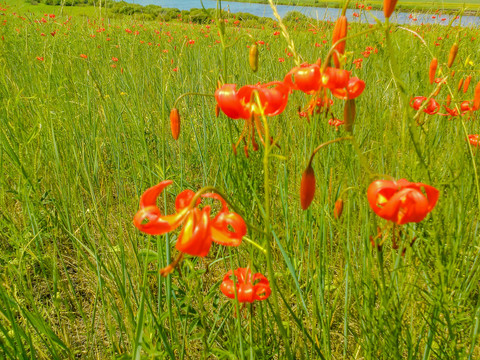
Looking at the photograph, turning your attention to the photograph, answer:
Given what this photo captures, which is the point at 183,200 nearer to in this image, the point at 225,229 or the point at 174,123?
the point at 225,229

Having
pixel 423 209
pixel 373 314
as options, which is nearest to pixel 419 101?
pixel 373 314

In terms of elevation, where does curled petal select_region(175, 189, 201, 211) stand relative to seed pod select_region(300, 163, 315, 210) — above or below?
below

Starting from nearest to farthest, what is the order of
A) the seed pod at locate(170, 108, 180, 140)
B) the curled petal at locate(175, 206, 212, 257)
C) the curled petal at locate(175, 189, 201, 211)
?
the curled petal at locate(175, 206, 212, 257)
the curled petal at locate(175, 189, 201, 211)
the seed pod at locate(170, 108, 180, 140)

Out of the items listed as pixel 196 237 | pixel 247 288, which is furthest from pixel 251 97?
pixel 247 288

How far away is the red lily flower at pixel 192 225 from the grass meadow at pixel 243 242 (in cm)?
3

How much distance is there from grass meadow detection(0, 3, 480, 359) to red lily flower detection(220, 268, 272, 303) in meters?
0.04

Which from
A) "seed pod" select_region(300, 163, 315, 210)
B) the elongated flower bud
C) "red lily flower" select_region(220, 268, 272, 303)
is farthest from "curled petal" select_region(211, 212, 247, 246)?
the elongated flower bud

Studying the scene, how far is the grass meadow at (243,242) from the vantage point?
2.56ft

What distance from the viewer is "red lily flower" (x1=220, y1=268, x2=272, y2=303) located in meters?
0.79

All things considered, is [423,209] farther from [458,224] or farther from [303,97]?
[303,97]

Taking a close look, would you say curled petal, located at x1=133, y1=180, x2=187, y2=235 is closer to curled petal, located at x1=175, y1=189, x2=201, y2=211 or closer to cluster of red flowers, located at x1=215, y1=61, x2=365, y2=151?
curled petal, located at x1=175, y1=189, x2=201, y2=211

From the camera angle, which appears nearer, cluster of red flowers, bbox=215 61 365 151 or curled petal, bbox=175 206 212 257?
curled petal, bbox=175 206 212 257

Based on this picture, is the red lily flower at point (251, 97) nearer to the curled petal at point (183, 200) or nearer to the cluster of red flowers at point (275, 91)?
the cluster of red flowers at point (275, 91)

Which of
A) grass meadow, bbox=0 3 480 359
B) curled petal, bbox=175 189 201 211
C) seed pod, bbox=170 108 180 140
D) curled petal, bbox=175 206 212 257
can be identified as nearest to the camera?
curled petal, bbox=175 206 212 257
